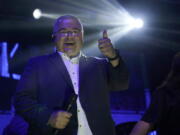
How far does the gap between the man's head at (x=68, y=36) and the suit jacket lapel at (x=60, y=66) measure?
2.9 inches

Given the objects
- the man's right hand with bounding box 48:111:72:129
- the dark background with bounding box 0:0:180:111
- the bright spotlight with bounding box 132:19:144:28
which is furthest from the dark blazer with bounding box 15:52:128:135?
the bright spotlight with bounding box 132:19:144:28

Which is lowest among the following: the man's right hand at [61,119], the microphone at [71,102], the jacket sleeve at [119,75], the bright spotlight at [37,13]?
the man's right hand at [61,119]

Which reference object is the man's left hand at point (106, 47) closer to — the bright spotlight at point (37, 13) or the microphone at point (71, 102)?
the microphone at point (71, 102)

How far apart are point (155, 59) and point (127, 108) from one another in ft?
4.07

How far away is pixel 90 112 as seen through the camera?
223 centimetres

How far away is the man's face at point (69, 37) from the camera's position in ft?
7.91

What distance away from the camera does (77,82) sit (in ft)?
7.56

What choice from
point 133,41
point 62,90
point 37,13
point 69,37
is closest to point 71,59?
point 69,37

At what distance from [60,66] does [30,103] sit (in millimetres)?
320

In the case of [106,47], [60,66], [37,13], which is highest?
[37,13]

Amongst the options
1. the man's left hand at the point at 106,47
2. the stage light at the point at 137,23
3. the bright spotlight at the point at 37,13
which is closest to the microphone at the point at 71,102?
the man's left hand at the point at 106,47

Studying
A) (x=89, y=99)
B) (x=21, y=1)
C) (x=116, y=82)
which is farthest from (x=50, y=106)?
(x=21, y=1)

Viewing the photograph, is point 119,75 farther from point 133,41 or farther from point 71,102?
point 133,41

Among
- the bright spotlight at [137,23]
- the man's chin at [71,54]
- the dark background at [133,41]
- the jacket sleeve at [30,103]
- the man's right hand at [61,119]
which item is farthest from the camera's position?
the bright spotlight at [137,23]
